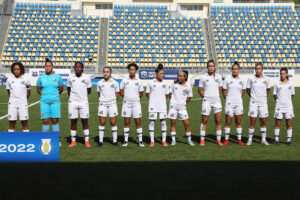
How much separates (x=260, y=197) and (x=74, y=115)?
4.41 m

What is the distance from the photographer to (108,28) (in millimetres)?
38094

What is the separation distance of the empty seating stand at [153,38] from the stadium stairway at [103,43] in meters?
0.54

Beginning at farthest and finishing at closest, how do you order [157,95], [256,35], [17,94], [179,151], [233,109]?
[256,35] → [233,109] → [157,95] → [17,94] → [179,151]

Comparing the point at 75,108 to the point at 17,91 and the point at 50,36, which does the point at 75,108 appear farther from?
the point at 50,36

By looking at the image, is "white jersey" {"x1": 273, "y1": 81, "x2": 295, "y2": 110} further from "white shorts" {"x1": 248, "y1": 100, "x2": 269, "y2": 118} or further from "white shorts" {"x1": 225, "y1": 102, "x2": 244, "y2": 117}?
"white shorts" {"x1": 225, "y1": 102, "x2": 244, "y2": 117}

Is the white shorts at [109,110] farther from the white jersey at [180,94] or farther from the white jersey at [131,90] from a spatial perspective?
the white jersey at [180,94]

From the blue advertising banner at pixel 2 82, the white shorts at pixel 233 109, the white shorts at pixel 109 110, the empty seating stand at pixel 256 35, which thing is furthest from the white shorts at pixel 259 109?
the empty seating stand at pixel 256 35

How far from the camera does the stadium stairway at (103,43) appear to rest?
3390 centimetres

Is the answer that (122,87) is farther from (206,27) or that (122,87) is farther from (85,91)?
(206,27)

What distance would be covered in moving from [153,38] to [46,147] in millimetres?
32525

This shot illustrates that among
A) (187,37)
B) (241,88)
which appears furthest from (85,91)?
(187,37)

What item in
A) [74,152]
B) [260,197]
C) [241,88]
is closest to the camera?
[260,197]

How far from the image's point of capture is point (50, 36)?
37062 mm

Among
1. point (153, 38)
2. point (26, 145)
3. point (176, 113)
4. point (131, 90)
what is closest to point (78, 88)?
point (131, 90)
